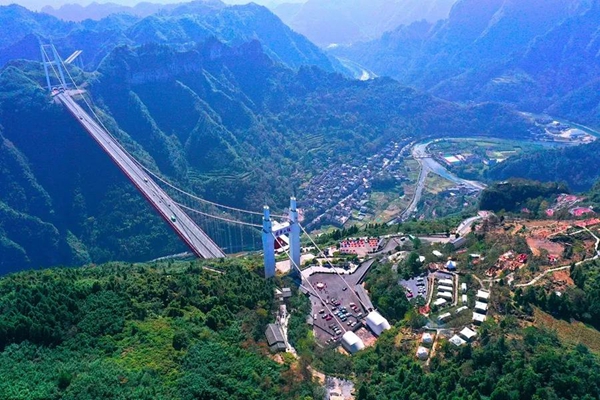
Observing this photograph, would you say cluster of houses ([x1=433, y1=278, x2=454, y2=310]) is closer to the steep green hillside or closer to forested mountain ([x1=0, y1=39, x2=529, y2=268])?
the steep green hillside

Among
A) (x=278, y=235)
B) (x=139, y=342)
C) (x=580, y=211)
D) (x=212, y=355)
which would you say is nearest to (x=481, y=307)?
(x=278, y=235)

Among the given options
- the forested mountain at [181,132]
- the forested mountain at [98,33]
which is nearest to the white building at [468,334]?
the forested mountain at [181,132]

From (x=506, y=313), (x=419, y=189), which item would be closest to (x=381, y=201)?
(x=419, y=189)

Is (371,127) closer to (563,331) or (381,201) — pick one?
(381,201)

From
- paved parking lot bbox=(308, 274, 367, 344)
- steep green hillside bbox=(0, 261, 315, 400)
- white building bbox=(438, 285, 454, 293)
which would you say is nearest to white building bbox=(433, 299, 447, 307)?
white building bbox=(438, 285, 454, 293)

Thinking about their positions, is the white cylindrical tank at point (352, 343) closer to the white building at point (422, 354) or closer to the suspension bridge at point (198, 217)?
the suspension bridge at point (198, 217)

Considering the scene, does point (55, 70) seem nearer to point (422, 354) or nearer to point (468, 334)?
point (422, 354)
